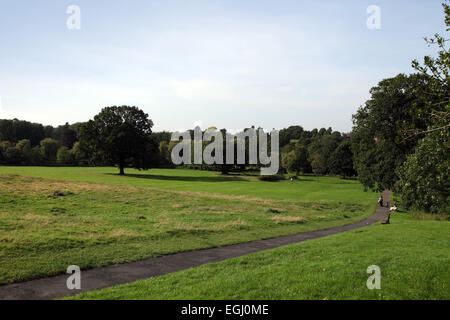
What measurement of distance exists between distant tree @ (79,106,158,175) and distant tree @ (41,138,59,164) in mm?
50441

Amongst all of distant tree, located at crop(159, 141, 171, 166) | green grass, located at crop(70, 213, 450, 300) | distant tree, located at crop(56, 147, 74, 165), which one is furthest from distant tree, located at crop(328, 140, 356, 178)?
green grass, located at crop(70, 213, 450, 300)

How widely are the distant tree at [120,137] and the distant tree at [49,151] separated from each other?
5044 centimetres

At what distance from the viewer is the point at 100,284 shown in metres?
12.3

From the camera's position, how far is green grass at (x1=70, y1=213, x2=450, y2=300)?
9.63 m

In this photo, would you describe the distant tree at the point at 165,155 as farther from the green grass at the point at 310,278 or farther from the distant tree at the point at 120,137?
the green grass at the point at 310,278

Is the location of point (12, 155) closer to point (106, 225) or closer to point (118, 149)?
point (118, 149)

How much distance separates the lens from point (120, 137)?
283 ft

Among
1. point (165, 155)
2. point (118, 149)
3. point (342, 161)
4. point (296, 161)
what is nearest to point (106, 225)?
point (118, 149)

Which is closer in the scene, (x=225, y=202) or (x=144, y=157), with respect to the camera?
(x=225, y=202)

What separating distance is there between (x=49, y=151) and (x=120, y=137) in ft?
211

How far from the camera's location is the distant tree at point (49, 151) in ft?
428
